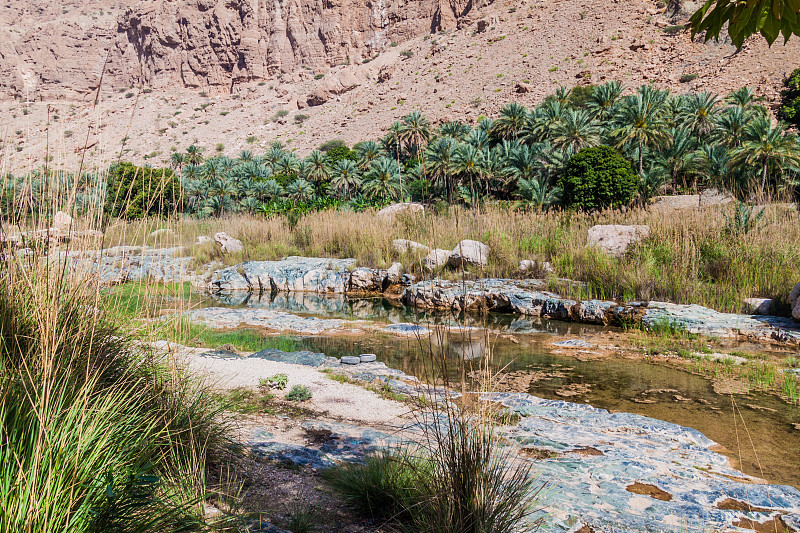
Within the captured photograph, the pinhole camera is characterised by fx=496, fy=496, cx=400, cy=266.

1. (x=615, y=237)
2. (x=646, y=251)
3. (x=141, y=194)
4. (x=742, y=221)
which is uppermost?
(x=141, y=194)

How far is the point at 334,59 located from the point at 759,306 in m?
68.7

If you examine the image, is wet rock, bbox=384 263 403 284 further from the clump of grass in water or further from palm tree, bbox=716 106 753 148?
palm tree, bbox=716 106 753 148

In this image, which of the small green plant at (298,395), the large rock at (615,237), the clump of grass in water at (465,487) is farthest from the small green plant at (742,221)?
the clump of grass in water at (465,487)

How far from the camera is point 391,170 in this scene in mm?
27344

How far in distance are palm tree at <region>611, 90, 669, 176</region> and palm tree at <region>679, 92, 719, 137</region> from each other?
19.7 ft

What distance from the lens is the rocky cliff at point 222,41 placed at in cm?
6881

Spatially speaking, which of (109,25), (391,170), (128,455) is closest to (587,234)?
(128,455)

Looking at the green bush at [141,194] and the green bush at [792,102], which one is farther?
the green bush at [792,102]

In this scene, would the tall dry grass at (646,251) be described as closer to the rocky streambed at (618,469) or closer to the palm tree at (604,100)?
the rocky streambed at (618,469)

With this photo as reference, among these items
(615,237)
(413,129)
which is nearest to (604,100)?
(413,129)

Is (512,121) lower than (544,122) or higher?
higher

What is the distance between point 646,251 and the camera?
1141cm

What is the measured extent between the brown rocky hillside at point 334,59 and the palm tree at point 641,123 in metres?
21.2

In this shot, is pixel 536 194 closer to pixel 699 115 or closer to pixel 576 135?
pixel 576 135
